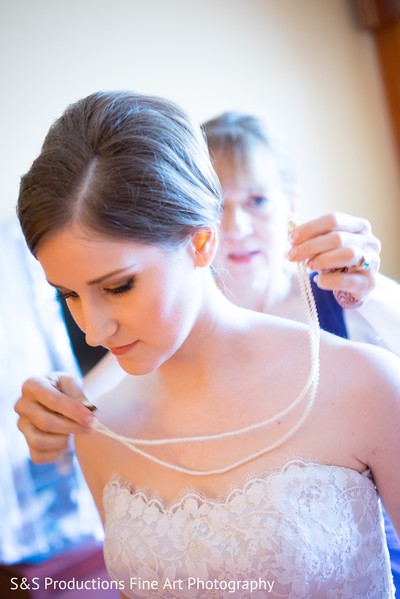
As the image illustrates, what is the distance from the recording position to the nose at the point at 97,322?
3.11ft

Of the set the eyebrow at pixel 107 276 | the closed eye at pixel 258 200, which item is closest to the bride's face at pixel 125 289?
the eyebrow at pixel 107 276

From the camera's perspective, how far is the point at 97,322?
95cm

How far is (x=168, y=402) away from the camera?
3.97 feet

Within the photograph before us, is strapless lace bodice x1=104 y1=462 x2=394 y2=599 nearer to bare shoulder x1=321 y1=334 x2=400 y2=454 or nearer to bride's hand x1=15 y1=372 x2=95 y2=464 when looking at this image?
bare shoulder x1=321 y1=334 x2=400 y2=454

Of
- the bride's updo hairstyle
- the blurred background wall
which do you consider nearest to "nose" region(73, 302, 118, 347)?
the bride's updo hairstyle

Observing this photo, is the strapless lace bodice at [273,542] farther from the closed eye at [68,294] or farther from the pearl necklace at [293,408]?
the closed eye at [68,294]

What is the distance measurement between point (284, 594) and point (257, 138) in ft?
4.26

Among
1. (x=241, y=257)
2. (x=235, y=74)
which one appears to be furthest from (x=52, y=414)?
(x=235, y=74)

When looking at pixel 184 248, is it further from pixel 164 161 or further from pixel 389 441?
pixel 389 441

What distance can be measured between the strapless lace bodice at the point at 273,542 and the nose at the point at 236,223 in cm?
88

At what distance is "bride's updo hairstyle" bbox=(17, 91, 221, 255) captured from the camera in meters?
0.95

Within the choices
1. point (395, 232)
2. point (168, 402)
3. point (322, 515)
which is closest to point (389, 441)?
point (322, 515)

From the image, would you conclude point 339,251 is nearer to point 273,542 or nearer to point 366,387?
point 366,387

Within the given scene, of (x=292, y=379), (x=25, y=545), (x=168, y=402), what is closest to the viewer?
(x=292, y=379)
